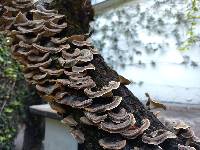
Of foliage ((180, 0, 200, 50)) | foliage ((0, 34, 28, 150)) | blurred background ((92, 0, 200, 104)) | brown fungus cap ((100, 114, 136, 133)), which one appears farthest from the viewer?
blurred background ((92, 0, 200, 104))

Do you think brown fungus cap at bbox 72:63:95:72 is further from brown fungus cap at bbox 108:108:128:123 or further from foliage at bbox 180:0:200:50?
foliage at bbox 180:0:200:50

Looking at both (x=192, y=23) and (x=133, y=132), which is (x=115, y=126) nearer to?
(x=133, y=132)

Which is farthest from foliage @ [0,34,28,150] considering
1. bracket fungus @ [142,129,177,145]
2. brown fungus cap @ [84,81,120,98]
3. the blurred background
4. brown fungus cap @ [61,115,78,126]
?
bracket fungus @ [142,129,177,145]

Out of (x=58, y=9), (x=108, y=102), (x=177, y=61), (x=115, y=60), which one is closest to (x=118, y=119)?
(x=108, y=102)

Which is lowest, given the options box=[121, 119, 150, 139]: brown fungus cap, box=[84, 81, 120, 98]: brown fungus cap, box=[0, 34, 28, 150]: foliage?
box=[0, 34, 28, 150]: foliage

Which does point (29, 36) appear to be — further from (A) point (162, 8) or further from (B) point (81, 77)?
(A) point (162, 8)
